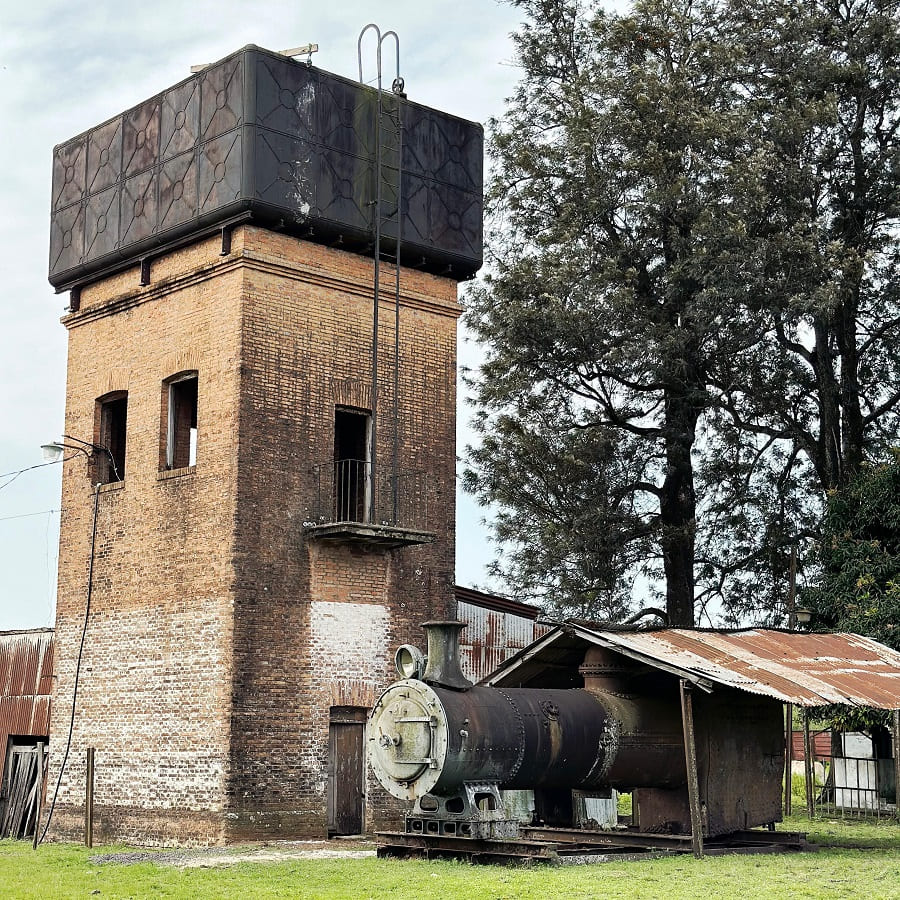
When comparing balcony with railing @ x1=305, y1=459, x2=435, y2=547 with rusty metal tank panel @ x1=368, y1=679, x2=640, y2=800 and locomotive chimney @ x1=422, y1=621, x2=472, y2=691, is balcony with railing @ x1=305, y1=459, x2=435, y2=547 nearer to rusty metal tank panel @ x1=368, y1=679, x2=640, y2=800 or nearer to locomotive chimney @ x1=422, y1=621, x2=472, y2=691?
locomotive chimney @ x1=422, y1=621, x2=472, y2=691

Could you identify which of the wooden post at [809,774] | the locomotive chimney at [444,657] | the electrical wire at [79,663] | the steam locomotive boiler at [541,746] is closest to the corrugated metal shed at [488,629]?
the steam locomotive boiler at [541,746]

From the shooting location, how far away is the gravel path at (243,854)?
17219mm

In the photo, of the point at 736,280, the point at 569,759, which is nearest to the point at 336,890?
the point at 569,759

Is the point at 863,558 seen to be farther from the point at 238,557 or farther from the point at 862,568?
the point at 238,557

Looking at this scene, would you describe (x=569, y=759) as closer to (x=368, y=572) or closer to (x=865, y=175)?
(x=368, y=572)

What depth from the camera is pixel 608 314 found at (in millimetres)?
27641

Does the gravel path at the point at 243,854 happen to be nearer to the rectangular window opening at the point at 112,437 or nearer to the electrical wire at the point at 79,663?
the electrical wire at the point at 79,663

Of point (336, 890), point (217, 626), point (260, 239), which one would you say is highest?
point (260, 239)

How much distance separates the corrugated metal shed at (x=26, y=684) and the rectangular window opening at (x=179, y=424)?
181 inches

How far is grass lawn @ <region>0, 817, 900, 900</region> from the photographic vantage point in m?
12.9

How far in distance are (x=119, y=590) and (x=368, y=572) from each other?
3.85m

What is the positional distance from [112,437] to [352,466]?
409 cm

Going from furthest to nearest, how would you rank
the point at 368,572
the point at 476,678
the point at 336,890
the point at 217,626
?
the point at 476,678 < the point at 368,572 < the point at 217,626 < the point at 336,890

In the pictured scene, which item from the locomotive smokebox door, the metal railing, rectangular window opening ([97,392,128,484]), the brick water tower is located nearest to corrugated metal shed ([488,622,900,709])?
the locomotive smokebox door
